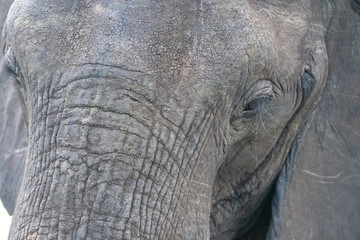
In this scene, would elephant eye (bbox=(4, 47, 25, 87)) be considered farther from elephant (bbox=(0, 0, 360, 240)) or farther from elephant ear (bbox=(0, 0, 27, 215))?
elephant ear (bbox=(0, 0, 27, 215))

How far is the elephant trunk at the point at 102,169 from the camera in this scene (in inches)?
85.4

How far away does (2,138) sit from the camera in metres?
3.07

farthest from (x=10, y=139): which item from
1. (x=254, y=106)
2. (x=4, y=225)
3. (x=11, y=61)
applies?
(x=4, y=225)

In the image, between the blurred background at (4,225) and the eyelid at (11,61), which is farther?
the blurred background at (4,225)

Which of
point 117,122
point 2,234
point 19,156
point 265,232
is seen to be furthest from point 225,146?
point 2,234

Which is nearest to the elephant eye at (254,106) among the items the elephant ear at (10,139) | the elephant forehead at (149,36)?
the elephant forehead at (149,36)

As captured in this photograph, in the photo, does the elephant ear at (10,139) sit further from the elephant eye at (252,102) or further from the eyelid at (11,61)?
the elephant eye at (252,102)

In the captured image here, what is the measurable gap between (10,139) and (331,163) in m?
0.96

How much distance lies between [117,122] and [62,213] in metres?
0.23

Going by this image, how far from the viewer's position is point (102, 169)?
217cm

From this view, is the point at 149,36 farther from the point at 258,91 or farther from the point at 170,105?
the point at 258,91

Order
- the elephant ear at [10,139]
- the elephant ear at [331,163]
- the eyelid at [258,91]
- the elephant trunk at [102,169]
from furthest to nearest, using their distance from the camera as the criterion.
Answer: the elephant ear at [10,139] < the elephant ear at [331,163] < the eyelid at [258,91] < the elephant trunk at [102,169]

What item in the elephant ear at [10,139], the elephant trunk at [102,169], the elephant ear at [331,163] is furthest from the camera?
the elephant ear at [10,139]

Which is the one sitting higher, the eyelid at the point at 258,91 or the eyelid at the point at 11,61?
the eyelid at the point at 11,61
